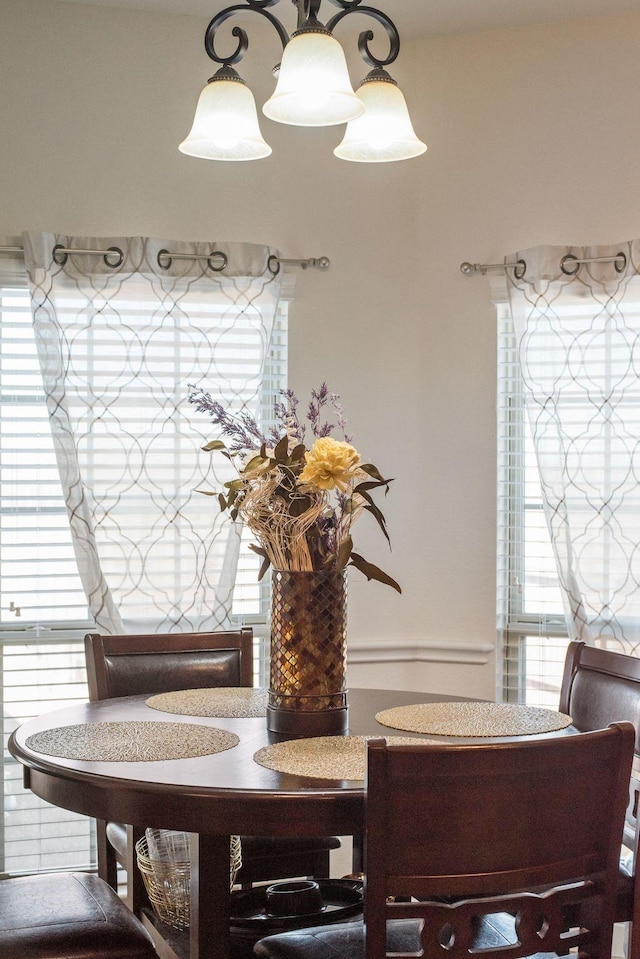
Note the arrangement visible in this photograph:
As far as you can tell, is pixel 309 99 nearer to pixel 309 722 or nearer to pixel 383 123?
pixel 383 123

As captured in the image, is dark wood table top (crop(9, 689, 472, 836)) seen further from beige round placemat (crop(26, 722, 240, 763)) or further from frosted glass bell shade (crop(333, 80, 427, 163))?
frosted glass bell shade (crop(333, 80, 427, 163))

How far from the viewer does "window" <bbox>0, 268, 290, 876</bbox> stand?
3.36 meters

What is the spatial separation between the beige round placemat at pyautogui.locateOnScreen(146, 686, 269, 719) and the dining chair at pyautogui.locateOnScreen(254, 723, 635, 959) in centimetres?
82

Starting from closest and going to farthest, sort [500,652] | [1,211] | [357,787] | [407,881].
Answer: [407,881] < [357,787] < [1,211] < [500,652]

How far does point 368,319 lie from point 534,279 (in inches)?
24.0

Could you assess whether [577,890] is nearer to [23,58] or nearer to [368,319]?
[368,319]

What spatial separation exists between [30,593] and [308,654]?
1.69 metres

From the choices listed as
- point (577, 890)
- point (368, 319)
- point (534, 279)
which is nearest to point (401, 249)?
point (368, 319)

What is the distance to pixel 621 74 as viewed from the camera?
3477mm

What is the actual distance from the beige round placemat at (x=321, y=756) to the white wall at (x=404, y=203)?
171 centimetres

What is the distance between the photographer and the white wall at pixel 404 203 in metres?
3.45

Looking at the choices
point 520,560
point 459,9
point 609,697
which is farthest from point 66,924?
point 459,9

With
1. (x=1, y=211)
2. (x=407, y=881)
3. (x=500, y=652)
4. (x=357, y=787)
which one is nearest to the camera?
(x=407, y=881)

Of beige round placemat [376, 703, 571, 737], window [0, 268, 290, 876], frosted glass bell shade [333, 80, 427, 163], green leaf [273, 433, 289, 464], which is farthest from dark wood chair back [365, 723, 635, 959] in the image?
window [0, 268, 290, 876]
